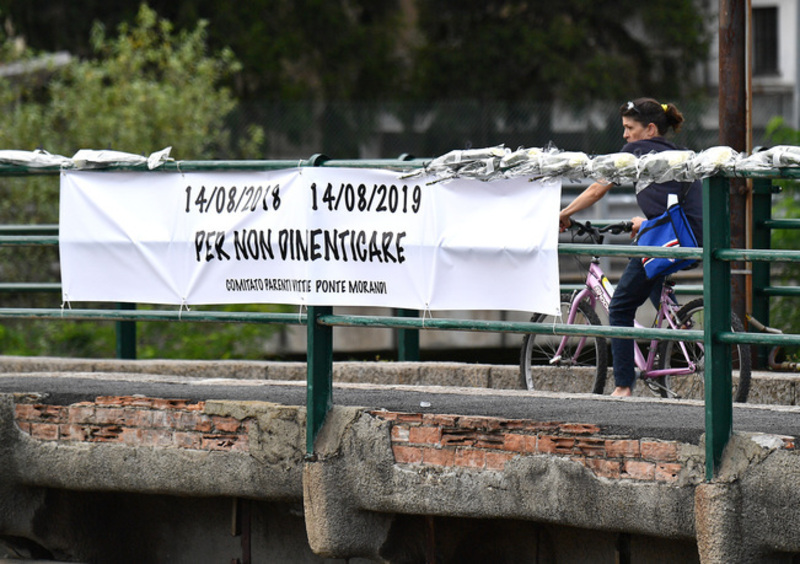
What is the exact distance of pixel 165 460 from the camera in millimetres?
6523

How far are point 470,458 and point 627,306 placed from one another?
1667 millimetres

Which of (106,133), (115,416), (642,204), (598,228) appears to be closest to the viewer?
(115,416)

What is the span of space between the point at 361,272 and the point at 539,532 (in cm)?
136

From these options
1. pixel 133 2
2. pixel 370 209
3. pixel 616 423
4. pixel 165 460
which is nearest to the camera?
pixel 616 423

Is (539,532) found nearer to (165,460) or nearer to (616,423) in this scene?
(616,423)

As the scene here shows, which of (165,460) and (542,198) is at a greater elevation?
(542,198)

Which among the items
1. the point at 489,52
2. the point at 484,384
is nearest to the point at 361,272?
the point at 484,384

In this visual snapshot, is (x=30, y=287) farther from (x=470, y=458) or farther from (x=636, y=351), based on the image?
(x=470, y=458)

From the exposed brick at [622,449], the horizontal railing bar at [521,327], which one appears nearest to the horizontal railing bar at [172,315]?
the horizontal railing bar at [521,327]

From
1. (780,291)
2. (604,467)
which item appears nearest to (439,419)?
(604,467)

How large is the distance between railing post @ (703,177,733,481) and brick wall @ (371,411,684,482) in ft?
0.62

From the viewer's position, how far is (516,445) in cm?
573

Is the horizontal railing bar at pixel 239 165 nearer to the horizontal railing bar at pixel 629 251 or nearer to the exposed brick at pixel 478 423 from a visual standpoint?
the horizontal railing bar at pixel 629 251

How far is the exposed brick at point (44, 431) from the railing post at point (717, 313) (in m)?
3.21
